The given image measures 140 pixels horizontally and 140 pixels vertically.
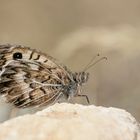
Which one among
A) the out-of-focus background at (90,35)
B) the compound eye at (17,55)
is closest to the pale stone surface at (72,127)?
the compound eye at (17,55)

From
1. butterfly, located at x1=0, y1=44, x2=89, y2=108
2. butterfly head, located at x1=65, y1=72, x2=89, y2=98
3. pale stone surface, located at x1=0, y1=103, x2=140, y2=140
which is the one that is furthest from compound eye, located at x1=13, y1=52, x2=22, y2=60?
pale stone surface, located at x1=0, y1=103, x2=140, y2=140

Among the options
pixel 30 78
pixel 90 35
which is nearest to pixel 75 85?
pixel 30 78

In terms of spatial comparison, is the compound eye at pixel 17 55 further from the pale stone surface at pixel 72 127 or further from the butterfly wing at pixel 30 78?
the pale stone surface at pixel 72 127

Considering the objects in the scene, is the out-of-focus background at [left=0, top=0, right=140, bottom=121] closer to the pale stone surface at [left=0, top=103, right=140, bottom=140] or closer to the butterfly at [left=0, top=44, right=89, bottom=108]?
the butterfly at [left=0, top=44, right=89, bottom=108]

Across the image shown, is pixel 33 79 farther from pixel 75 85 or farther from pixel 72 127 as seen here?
pixel 72 127

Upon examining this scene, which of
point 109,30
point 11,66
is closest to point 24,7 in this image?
point 109,30
